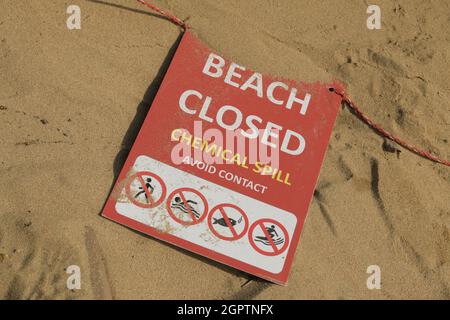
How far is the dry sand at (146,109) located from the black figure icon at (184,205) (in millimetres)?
206

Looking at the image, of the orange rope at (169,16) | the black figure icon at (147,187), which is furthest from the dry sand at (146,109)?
the black figure icon at (147,187)

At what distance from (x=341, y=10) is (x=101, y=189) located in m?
1.69

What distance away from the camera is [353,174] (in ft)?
8.75

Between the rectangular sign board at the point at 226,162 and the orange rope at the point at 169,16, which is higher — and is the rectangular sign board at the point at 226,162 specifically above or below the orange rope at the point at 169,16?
below

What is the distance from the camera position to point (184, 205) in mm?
2480

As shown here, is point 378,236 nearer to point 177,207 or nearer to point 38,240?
point 177,207

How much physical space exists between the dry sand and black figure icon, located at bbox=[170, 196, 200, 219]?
206mm

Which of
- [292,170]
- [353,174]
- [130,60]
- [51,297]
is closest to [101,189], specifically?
[51,297]

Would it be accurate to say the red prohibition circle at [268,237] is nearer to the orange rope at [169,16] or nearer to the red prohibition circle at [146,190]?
the red prohibition circle at [146,190]

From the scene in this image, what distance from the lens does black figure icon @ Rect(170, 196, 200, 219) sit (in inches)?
97.3

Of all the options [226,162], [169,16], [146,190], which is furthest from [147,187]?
[169,16]

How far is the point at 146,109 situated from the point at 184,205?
56 cm

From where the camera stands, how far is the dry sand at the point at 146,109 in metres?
2.43

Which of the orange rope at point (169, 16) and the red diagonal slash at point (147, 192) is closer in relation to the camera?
the red diagonal slash at point (147, 192)
